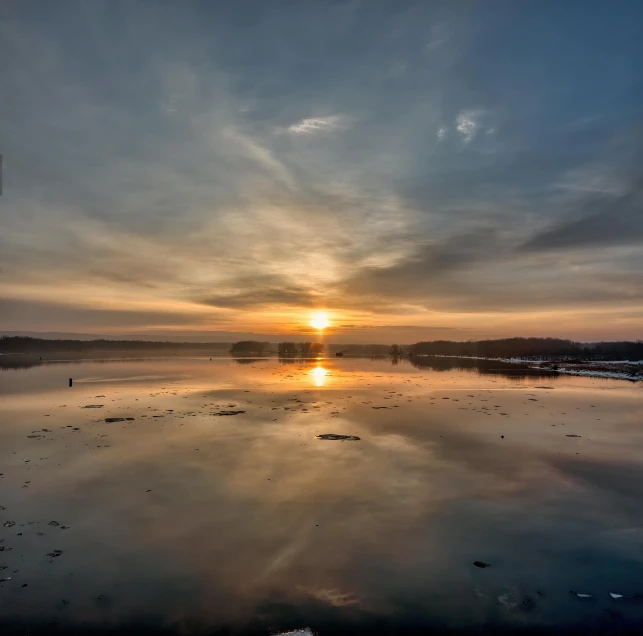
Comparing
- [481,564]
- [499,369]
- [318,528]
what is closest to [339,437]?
[318,528]

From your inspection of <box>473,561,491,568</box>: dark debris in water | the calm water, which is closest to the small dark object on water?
the calm water

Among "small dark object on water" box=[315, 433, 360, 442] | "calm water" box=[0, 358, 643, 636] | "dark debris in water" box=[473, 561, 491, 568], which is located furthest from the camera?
"small dark object on water" box=[315, 433, 360, 442]

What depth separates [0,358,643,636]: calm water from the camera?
7426mm

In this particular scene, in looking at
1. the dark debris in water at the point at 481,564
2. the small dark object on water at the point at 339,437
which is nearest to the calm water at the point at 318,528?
the dark debris in water at the point at 481,564

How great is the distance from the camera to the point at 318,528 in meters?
10.7

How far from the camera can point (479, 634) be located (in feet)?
22.4

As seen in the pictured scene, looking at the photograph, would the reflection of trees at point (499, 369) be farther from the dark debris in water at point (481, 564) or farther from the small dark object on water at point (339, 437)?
the dark debris in water at point (481, 564)

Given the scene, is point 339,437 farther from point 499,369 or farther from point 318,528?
point 499,369

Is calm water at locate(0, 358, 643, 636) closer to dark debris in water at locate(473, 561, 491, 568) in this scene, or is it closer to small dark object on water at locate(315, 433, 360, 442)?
dark debris in water at locate(473, 561, 491, 568)

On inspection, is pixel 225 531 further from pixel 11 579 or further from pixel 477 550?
pixel 477 550

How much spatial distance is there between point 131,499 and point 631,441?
2230 centimetres

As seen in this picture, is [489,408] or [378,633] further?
[489,408]

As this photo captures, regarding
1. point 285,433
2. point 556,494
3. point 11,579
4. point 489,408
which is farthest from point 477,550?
point 489,408

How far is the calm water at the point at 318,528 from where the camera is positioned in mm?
7426
